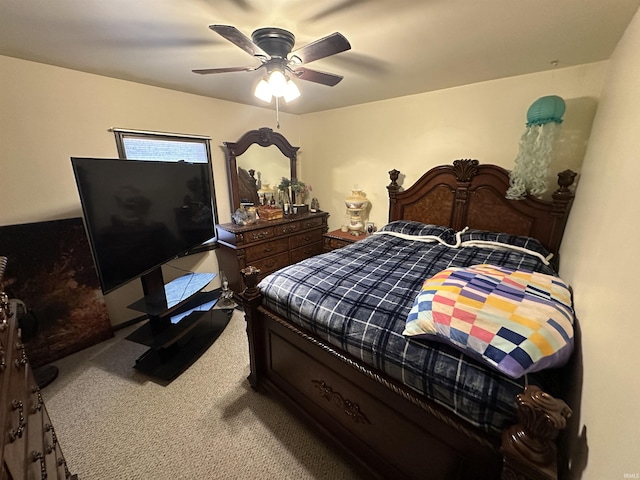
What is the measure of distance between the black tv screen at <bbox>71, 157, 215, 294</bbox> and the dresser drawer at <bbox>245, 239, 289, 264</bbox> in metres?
0.64

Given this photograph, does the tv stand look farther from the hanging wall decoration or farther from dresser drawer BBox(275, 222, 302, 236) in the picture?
the hanging wall decoration

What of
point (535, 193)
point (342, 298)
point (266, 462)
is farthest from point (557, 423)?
point (535, 193)

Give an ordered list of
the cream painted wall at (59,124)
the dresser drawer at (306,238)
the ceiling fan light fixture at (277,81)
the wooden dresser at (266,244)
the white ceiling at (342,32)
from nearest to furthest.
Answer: the white ceiling at (342,32) → the ceiling fan light fixture at (277,81) → the cream painted wall at (59,124) → the wooden dresser at (266,244) → the dresser drawer at (306,238)

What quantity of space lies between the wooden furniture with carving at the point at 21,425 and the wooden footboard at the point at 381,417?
0.96 meters

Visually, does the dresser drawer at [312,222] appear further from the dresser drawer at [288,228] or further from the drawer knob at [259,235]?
the drawer knob at [259,235]

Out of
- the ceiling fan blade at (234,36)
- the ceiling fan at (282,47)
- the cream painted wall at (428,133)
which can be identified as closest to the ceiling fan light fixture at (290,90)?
the ceiling fan at (282,47)

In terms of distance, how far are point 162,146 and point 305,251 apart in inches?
80.4

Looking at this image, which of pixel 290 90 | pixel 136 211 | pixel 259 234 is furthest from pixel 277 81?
pixel 259 234

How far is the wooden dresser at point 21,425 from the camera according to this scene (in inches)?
25.3

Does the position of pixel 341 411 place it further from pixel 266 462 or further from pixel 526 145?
pixel 526 145

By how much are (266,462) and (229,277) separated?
1993 mm

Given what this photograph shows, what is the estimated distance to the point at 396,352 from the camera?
3.55 feet

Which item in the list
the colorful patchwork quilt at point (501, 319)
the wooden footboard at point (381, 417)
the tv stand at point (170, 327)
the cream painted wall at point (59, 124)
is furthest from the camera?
the tv stand at point (170, 327)

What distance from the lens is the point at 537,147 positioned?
6.49 feet
